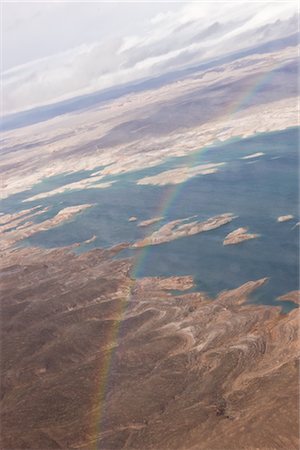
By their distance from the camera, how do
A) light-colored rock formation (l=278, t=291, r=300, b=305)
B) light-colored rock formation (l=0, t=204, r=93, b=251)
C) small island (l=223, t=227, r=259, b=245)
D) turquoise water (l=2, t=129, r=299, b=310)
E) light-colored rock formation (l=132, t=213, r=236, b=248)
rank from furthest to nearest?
light-colored rock formation (l=0, t=204, r=93, b=251) → light-colored rock formation (l=132, t=213, r=236, b=248) → small island (l=223, t=227, r=259, b=245) → turquoise water (l=2, t=129, r=299, b=310) → light-colored rock formation (l=278, t=291, r=300, b=305)

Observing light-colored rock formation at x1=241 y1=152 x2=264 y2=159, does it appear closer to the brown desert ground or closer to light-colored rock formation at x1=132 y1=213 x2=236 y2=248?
light-colored rock formation at x1=132 y1=213 x2=236 y2=248

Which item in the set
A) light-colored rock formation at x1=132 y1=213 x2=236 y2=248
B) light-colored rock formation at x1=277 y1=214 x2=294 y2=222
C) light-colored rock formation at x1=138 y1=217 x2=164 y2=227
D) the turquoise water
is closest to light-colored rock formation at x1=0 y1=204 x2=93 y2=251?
the turquoise water

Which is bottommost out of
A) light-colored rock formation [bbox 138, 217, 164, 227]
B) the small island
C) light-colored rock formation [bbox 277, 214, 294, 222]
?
light-colored rock formation [bbox 277, 214, 294, 222]

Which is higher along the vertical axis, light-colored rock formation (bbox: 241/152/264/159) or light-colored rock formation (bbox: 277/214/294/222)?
light-colored rock formation (bbox: 241/152/264/159)

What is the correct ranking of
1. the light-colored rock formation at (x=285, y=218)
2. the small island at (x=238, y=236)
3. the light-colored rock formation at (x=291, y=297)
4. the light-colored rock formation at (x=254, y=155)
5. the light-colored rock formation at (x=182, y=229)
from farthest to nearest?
the light-colored rock formation at (x=254, y=155) < the light-colored rock formation at (x=182, y=229) < the light-colored rock formation at (x=285, y=218) < the small island at (x=238, y=236) < the light-colored rock formation at (x=291, y=297)

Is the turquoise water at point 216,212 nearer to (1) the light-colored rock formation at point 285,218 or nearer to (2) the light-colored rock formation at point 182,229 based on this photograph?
(1) the light-colored rock formation at point 285,218

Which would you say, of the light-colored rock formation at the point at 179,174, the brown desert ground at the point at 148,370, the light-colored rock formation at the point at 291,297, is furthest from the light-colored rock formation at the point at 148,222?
the light-colored rock formation at the point at 291,297

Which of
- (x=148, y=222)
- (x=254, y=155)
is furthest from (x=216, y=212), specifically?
(x=254, y=155)

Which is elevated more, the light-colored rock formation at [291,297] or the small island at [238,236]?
the small island at [238,236]
